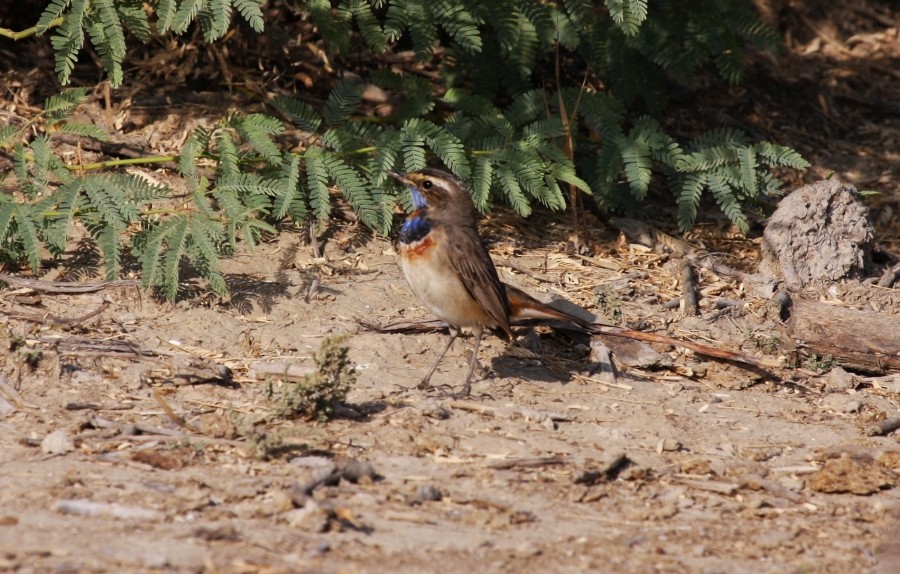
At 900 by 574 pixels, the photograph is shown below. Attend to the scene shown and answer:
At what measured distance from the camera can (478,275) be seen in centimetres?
740

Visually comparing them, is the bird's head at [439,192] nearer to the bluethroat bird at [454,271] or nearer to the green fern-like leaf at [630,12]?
the bluethroat bird at [454,271]

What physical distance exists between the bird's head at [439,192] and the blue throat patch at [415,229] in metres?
0.13

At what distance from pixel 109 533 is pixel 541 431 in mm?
2673

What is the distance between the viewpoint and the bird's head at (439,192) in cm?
770

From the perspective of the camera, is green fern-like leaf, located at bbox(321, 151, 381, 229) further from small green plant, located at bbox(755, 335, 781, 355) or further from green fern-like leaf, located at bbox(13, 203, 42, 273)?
small green plant, located at bbox(755, 335, 781, 355)

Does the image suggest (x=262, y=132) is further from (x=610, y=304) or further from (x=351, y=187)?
(x=610, y=304)

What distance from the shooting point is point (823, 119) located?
11.5 m

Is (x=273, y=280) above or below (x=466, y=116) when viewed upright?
below

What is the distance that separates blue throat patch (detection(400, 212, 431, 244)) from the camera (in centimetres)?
749

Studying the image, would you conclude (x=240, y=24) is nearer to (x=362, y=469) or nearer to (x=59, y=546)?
(x=362, y=469)

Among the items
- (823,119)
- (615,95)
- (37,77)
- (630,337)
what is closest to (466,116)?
(615,95)

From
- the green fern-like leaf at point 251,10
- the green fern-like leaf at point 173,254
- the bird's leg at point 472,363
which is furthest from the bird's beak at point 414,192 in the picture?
the green fern-like leaf at point 173,254

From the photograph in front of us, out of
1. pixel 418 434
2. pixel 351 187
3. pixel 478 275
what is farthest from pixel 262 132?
pixel 418 434

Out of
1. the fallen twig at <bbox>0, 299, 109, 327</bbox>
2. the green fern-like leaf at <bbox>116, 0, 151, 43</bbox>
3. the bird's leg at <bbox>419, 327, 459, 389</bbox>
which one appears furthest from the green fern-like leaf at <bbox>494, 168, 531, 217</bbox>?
the fallen twig at <bbox>0, 299, 109, 327</bbox>
